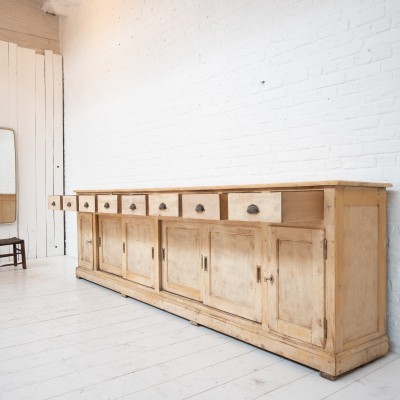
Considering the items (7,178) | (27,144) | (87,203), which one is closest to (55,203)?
(87,203)

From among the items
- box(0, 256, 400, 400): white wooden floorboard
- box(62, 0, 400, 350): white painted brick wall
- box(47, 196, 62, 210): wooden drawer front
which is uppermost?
box(62, 0, 400, 350): white painted brick wall

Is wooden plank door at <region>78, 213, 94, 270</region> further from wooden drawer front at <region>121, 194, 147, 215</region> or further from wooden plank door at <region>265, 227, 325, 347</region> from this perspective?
wooden plank door at <region>265, 227, 325, 347</region>

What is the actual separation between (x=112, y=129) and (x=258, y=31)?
2.54m

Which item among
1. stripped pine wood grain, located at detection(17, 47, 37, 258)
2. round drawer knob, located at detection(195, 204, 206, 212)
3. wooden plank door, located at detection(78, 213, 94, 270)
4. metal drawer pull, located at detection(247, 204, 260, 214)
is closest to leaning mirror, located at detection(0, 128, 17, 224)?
stripped pine wood grain, located at detection(17, 47, 37, 258)

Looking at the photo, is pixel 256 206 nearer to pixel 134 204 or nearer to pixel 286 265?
pixel 286 265

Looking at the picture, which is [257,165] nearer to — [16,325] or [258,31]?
[258,31]

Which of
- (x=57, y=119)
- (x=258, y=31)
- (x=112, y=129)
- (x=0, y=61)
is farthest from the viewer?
(x=57, y=119)

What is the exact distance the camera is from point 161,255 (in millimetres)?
3227

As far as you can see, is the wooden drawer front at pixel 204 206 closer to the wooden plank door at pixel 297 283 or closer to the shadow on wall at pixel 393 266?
the wooden plank door at pixel 297 283

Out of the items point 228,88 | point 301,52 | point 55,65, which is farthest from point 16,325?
point 55,65

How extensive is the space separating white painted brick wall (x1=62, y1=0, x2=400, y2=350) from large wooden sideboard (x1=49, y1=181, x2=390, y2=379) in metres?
0.33

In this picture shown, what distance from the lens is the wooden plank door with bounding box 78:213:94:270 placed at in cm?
422

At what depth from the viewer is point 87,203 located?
3773mm

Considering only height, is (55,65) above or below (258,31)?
above
